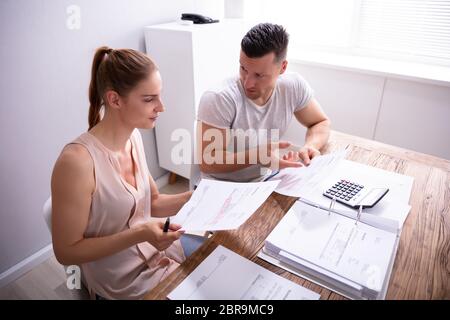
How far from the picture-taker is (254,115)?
4.36 feet

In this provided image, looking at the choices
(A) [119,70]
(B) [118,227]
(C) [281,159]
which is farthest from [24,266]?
(C) [281,159]

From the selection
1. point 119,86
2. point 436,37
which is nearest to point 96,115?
point 119,86

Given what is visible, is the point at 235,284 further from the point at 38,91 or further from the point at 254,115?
the point at 38,91

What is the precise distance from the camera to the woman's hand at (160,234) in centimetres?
81

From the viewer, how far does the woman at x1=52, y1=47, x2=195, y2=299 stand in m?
0.84

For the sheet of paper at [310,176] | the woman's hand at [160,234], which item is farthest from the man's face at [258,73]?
the woman's hand at [160,234]

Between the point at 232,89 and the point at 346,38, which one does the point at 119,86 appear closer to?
the point at 232,89

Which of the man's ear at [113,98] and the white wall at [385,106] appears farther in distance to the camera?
the white wall at [385,106]

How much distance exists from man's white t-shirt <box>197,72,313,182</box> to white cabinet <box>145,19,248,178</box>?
64cm

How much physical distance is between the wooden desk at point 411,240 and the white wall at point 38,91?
123 cm

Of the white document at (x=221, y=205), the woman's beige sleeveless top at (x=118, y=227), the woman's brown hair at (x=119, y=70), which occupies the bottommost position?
the woman's beige sleeveless top at (x=118, y=227)

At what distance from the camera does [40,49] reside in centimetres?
150

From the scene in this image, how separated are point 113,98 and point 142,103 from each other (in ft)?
0.27

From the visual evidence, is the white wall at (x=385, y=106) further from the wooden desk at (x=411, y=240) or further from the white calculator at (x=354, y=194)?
the white calculator at (x=354, y=194)
